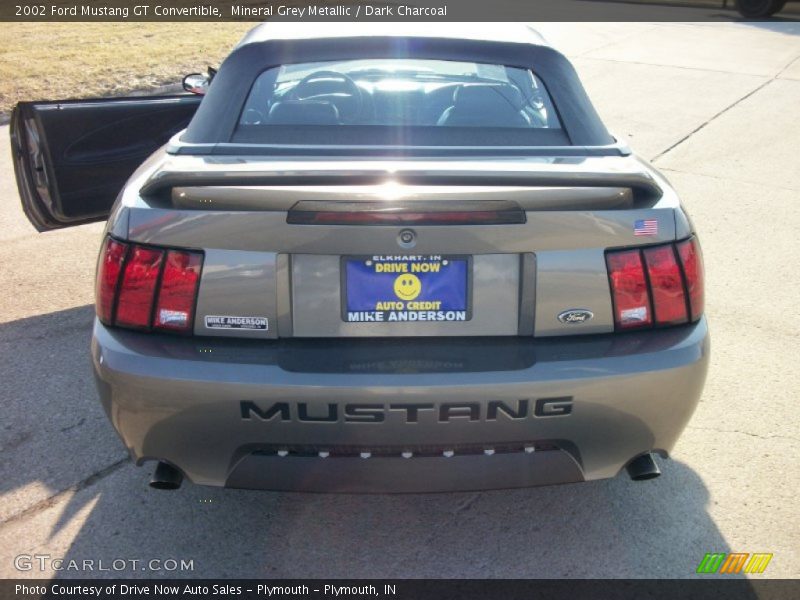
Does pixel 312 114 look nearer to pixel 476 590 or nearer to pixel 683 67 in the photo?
pixel 476 590

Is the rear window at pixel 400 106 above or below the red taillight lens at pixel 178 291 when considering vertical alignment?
above

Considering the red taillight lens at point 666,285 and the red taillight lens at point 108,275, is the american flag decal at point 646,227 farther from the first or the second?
the red taillight lens at point 108,275

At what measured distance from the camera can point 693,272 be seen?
2992 millimetres

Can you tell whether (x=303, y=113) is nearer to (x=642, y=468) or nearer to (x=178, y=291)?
(x=178, y=291)

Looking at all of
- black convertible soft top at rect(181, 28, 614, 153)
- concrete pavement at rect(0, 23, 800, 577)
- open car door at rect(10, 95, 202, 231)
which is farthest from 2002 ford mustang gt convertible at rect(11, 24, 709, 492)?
open car door at rect(10, 95, 202, 231)

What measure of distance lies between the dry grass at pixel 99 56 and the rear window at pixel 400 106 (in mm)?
8361

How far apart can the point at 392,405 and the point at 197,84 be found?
3.02 m

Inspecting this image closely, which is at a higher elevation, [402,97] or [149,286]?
[402,97]

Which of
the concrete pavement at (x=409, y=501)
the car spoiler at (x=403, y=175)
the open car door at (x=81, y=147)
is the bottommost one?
the concrete pavement at (x=409, y=501)

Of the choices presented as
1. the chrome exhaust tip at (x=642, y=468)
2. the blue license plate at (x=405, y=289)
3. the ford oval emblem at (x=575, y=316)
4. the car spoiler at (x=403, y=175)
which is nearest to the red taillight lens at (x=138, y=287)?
the car spoiler at (x=403, y=175)

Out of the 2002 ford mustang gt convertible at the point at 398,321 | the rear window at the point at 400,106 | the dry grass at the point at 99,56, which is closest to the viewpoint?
the 2002 ford mustang gt convertible at the point at 398,321

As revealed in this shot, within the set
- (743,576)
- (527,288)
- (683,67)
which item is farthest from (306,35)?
(683,67)

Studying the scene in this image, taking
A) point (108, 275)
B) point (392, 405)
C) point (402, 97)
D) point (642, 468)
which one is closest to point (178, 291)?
point (108, 275)

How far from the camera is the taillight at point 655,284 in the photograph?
113 inches
